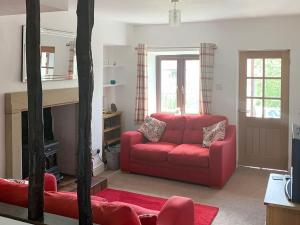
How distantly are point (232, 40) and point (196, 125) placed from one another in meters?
1.49

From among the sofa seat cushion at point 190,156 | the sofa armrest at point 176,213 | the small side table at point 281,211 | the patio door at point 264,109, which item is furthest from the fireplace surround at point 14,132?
the patio door at point 264,109

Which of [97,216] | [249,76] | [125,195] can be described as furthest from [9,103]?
[249,76]

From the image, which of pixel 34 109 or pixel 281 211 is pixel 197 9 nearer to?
pixel 281 211

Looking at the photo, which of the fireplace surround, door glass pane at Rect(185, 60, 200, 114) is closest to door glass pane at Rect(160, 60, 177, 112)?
door glass pane at Rect(185, 60, 200, 114)

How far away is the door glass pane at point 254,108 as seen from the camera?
5461 millimetres

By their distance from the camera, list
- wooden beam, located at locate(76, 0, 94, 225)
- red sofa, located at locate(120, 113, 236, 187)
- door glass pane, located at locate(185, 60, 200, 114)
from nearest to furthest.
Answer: wooden beam, located at locate(76, 0, 94, 225) → red sofa, located at locate(120, 113, 236, 187) → door glass pane, located at locate(185, 60, 200, 114)

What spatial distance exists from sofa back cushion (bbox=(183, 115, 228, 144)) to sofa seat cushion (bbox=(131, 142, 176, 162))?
1.14 ft

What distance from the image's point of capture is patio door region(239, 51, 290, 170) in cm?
527

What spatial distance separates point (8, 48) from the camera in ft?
11.7

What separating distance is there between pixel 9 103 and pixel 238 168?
12.3ft

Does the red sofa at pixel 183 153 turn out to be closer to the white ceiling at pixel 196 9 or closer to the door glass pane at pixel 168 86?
the door glass pane at pixel 168 86

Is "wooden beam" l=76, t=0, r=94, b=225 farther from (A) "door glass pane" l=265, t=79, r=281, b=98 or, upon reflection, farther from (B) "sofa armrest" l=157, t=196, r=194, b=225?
(A) "door glass pane" l=265, t=79, r=281, b=98

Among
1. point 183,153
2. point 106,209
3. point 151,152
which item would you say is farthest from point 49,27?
point 106,209

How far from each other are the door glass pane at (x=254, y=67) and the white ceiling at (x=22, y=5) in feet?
12.9
